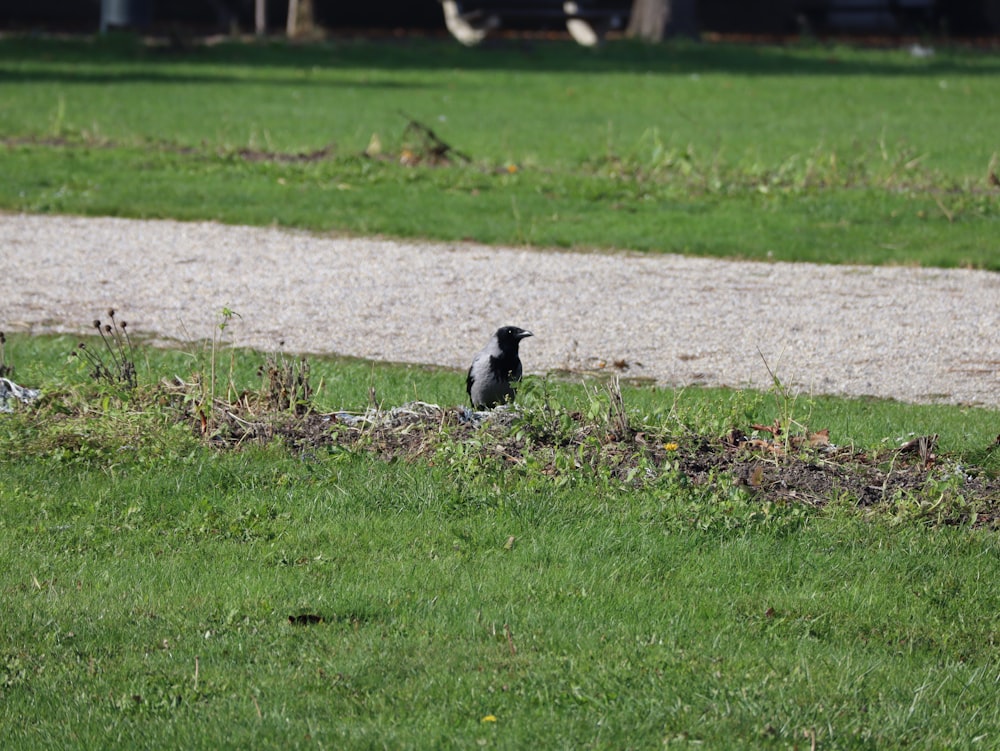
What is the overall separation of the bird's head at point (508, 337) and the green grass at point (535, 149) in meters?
4.75

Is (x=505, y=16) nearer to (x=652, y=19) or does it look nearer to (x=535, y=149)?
(x=652, y=19)

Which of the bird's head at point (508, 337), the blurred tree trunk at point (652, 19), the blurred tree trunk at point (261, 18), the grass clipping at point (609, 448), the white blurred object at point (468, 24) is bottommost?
the grass clipping at point (609, 448)

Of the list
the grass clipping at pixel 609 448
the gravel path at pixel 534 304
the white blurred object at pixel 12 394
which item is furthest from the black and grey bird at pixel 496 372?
the white blurred object at pixel 12 394

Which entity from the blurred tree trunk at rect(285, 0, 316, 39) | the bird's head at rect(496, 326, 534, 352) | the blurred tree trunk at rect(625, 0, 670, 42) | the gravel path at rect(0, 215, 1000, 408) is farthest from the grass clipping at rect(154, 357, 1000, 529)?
the blurred tree trunk at rect(625, 0, 670, 42)

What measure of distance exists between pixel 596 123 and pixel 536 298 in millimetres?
9826

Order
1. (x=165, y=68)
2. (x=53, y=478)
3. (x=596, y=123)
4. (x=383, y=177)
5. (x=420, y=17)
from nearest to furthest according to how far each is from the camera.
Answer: (x=53, y=478) → (x=383, y=177) → (x=596, y=123) → (x=165, y=68) → (x=420, y=17)

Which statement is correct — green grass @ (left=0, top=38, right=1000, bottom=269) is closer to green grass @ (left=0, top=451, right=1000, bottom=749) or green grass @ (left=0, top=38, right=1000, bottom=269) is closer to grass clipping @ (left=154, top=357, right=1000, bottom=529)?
grass clipping @ (left=154, top=357, right=1000, bottom=529)

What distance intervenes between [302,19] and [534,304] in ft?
74.4

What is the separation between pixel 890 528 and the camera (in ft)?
17.0

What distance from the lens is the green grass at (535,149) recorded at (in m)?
11.9

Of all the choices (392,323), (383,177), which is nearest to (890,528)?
(392,323)

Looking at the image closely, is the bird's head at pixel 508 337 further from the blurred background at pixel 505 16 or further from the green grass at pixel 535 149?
Answer: the blurred background at pixel 505 16

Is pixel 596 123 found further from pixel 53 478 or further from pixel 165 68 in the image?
pixel 53 478

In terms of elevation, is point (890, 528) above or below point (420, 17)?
below
